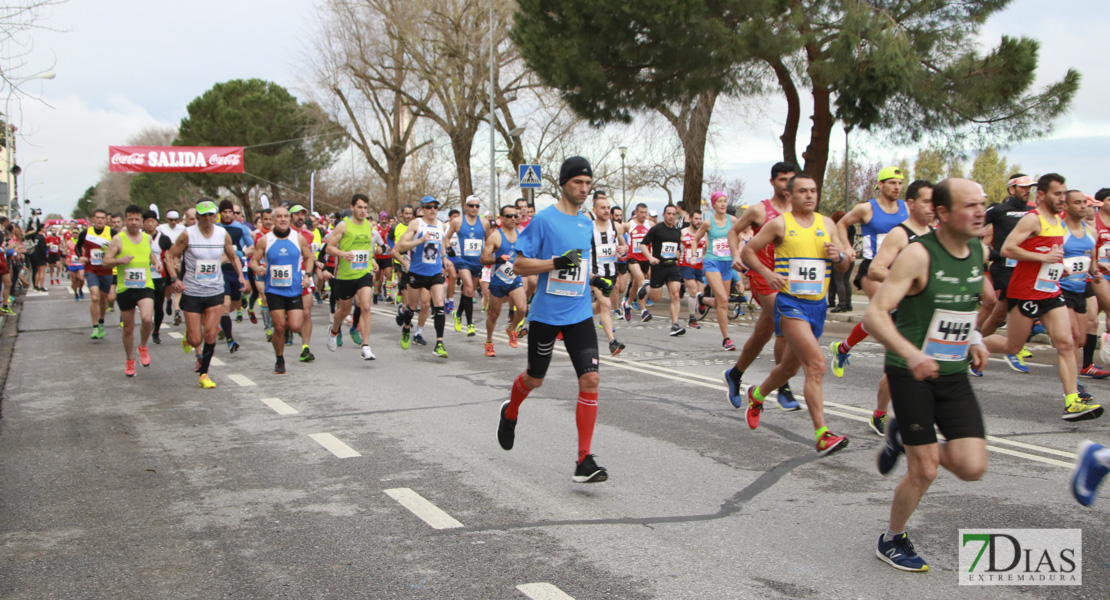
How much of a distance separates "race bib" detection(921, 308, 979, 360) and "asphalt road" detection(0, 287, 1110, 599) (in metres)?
0.93

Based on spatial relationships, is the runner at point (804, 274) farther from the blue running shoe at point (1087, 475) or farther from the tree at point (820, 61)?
the tree at point (820, 61)

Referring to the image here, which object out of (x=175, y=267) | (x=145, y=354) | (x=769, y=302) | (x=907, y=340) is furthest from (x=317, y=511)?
(x=145, y=354)

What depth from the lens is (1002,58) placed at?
20.0 meters

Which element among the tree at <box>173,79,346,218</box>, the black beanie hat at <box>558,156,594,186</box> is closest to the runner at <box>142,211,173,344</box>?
the black beanie hat at <box>558,156,594,186</box>

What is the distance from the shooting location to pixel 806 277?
6.33m

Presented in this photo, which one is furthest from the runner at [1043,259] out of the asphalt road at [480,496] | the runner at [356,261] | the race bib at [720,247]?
the runner at [356,261]

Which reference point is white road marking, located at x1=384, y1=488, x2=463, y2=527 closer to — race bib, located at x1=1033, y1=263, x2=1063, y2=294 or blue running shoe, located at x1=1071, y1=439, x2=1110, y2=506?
blue running shoe, located at x1=1071, y1=439, x2=1110, y2=506

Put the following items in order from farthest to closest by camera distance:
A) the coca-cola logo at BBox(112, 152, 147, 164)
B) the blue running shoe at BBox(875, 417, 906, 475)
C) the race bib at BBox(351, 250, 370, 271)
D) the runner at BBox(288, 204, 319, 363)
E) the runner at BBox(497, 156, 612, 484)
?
the coca-cola logo at BBox(112, 152, 147, 164) < the race bib at BBox(351, 250, 370, 271) < the runner at BBox(288, 204, 319, 363) < the runner at BBox(497, 156, 612, 484) < the blue running shoe at BBox(875, 417, 906, 475)

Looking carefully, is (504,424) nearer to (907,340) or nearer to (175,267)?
(907,340)

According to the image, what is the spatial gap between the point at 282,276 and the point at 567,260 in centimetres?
570

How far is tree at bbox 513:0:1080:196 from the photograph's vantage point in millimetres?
18734

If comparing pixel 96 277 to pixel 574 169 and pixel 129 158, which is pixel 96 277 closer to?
pixel 574 169

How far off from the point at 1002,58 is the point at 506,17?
1764 centimetres

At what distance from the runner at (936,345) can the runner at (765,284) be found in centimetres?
301
